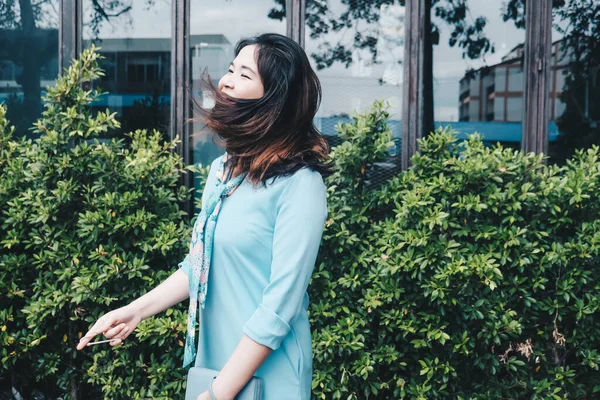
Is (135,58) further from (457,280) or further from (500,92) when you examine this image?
(457,280)

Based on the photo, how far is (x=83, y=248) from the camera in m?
4.31

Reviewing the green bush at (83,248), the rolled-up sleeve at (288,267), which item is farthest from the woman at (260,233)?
the green bush at (83,248)

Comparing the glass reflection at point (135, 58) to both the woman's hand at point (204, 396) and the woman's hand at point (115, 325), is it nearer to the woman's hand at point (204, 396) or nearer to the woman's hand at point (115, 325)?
the woman's hand at point (115, 325)

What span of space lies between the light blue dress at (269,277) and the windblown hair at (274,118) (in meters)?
0.08

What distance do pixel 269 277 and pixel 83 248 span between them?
111 inches

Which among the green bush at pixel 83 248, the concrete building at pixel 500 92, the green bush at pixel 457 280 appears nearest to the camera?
the green bush at pixel 457 280

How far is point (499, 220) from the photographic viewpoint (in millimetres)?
4270

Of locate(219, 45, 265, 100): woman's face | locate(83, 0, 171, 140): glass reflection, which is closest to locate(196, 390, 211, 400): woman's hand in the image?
locate(219, 45, 265, 100): woman's face

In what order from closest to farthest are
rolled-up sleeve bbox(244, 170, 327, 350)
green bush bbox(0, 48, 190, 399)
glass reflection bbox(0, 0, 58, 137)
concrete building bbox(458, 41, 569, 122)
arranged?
rolled-up sleeve bbox(244, 170, 327, 350) < green bush bbox(0, 48, 190, 399) < concrete building bbox(458, 41, 569, 122) < glass reflection bbox(0, 0, 58, 137)

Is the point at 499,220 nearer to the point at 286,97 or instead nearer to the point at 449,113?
the point at 449,113

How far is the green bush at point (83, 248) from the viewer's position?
4.18 metres

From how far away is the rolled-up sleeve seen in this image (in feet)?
5.60

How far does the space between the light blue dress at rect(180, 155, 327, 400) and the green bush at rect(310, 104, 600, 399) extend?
211 cm

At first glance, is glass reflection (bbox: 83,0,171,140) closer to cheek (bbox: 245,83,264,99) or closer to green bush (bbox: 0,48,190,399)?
green bush (bbox: 0,48,190,399)
